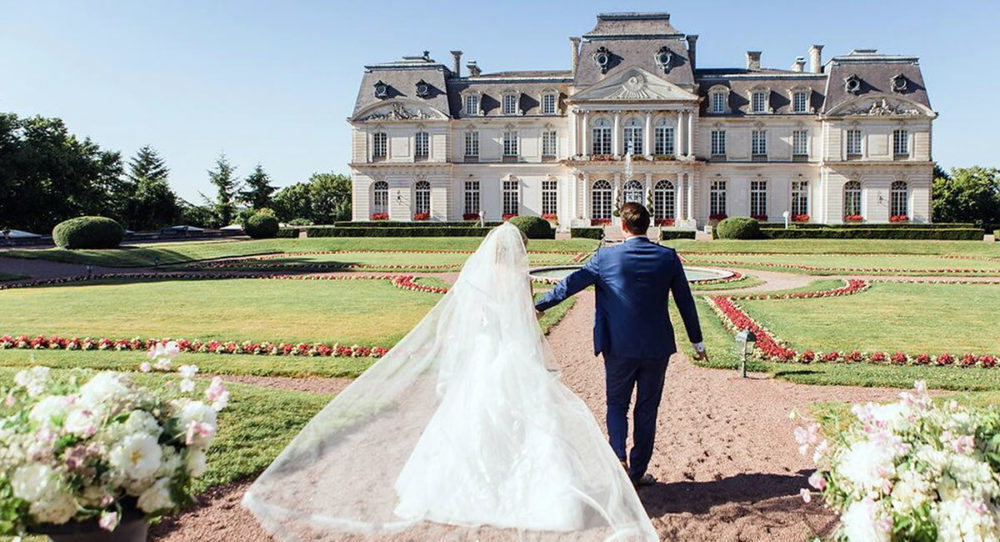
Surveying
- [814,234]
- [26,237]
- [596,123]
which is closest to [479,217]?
[596,123]

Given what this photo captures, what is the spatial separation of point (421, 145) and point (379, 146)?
294 centimetres

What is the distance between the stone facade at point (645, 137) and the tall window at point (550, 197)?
7 centimetres

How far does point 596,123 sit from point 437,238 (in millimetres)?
14962

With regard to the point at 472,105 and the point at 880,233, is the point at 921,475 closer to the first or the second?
the point at 880,233

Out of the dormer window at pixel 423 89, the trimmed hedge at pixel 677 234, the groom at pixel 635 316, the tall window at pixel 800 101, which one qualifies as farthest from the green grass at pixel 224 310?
the tall window at pixel 800 101

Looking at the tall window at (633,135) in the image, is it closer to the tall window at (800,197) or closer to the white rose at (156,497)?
the tall window at (800,197)

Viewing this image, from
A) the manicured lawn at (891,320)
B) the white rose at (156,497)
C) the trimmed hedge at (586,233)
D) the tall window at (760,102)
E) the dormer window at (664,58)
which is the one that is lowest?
the manicured lawn at (891,320)

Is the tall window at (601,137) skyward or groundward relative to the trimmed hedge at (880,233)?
skyward

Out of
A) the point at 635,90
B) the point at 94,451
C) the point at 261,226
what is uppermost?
the point at 635,90

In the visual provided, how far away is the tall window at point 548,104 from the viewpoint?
50000 millimetres

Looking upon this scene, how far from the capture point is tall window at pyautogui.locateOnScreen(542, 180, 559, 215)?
5069cm

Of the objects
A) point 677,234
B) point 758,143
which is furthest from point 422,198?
point 758,143

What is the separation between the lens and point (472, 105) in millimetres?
50438

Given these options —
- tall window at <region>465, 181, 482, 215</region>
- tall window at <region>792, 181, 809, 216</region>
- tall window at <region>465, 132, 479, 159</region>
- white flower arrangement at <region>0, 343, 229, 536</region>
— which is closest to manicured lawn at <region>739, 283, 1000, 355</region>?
white flower arrangement at <region>0, 343, 229, 536</region>
